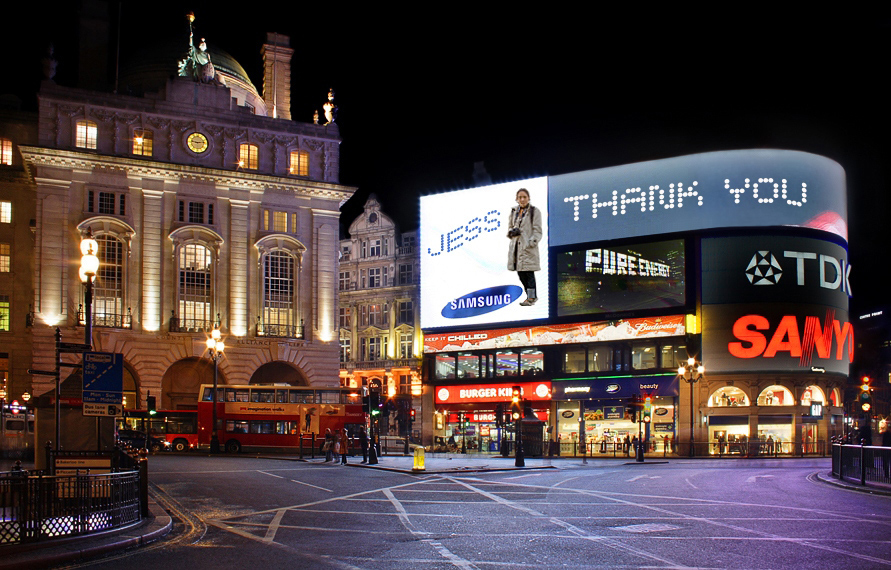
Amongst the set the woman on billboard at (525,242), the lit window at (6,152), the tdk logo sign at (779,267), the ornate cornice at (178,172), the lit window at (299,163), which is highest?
the lit window at (6,152)

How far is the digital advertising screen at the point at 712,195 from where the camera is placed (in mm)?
58438

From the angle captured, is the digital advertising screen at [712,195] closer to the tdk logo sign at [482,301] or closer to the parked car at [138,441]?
the tdk logo sign at [482,301]

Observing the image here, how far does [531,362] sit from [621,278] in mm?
10144

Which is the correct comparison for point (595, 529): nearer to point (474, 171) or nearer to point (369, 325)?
point (474, 171)

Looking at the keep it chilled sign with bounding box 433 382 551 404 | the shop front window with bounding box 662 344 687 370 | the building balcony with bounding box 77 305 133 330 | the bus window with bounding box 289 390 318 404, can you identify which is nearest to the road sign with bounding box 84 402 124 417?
the bus window with bounding box 289 390 318 404

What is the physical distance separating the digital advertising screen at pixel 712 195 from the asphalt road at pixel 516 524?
3418 cm

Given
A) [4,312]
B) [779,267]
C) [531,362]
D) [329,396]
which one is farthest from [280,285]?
[779,267]

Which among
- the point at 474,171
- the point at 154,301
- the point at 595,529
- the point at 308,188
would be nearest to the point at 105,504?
the point at 595,529

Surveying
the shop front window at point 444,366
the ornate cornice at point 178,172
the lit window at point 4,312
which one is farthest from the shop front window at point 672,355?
the lit window at point 4,312

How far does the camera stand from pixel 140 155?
5975 cm

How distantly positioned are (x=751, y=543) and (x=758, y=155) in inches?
1975

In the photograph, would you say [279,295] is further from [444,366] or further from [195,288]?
[444,366]

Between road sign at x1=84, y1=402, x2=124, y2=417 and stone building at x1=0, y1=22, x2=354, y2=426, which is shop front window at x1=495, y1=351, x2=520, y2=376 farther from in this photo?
road sign at x1=84, y1=402, x2=124, y2=417

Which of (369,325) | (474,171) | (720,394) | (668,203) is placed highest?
(474,171)
